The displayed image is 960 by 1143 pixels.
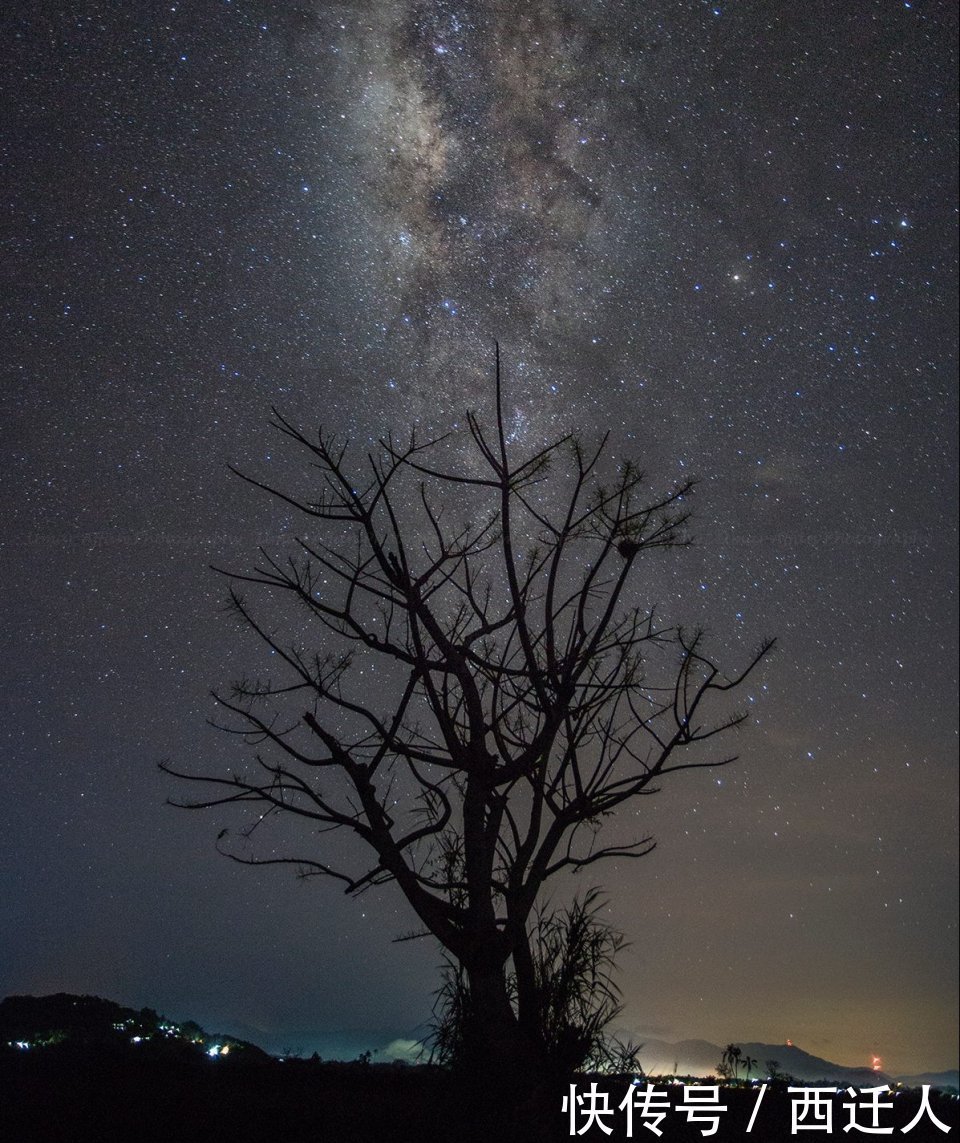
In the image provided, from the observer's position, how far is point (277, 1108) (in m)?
5.45

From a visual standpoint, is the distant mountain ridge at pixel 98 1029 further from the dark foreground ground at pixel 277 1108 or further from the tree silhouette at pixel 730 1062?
the tree silhouette at pixel 730 1062

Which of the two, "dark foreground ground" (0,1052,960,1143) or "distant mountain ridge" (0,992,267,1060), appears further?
"distant mountain ridge" (0,992,267,1060)

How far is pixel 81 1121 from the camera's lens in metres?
4.97

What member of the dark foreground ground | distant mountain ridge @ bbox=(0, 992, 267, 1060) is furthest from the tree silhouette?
distant mountain ridge @ bbox=(0, 992, 267, 1060)

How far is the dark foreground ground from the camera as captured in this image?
Answer: 16.0 feet

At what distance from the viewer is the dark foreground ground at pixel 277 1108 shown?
16.0 ft

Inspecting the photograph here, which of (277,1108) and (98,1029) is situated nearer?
(277,1108)

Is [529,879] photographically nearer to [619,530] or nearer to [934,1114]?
[619,530]

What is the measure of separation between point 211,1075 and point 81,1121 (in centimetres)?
182

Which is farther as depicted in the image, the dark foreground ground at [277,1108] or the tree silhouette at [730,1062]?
the tree silhouette at [730,1062]

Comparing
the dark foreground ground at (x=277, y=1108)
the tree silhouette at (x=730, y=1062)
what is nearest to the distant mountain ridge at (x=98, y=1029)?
the dark foreground ground at (x=277, y=1108)

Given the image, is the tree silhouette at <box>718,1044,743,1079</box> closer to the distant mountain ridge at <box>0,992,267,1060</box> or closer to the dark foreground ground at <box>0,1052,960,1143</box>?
the dark foreground ground at <box>0,1052,960,1143</box>

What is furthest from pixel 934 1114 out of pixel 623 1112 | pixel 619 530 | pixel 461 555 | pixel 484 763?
pixel 461 555

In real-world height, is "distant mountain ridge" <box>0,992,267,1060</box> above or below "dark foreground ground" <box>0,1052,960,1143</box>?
above
